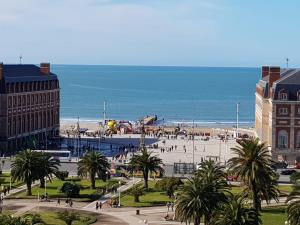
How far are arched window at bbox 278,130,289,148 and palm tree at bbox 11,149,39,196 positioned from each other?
42008 millimetres

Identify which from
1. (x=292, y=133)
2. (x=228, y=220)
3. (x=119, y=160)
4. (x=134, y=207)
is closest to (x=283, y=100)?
(x=292, y=133)

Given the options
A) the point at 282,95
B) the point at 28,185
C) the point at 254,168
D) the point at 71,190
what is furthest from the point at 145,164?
the point at 282,95

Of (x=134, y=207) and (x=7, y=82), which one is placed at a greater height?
(x=7, y=82)

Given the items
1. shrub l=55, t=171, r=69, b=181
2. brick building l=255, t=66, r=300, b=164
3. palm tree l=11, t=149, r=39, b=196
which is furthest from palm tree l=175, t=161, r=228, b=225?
brick building l=255, t=66, r=300, b=164

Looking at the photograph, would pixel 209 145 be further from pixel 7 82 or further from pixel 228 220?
pixel 228 220

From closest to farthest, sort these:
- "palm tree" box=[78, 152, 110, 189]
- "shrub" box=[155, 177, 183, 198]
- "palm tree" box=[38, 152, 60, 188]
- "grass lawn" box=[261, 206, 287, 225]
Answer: "grass lawn" box=[261, 206, 287, 225], "shrub" box=[155, 177, 183, 198], "palm tree" box=[38, 152, 60, 188], "palm tree" box=[78, 152, 110, 189]

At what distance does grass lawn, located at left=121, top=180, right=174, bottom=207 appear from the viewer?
82.8m

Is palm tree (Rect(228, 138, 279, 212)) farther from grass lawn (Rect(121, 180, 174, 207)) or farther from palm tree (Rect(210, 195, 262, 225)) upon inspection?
palm tree (Rect(210, 195, 262, 225))

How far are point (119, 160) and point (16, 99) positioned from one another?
73.1 feet

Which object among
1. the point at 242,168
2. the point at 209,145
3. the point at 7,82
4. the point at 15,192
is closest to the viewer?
the point at 242,168

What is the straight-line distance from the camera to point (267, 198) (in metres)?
74.5

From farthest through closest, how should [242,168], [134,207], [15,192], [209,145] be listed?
[209,145], [15,192], [134,207], [242,168]

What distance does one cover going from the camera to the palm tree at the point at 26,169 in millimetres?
87312

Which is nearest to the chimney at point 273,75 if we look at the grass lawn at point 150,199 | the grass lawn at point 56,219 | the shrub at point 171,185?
the grass lawn at point 150,199
